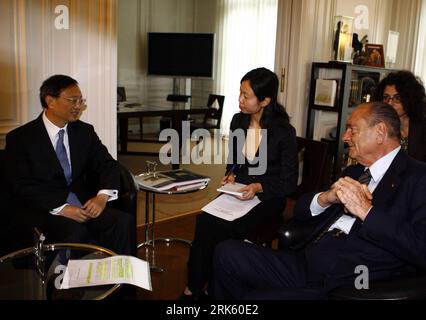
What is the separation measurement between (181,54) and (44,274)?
20.9ft

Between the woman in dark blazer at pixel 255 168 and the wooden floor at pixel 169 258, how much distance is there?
0.67 feet

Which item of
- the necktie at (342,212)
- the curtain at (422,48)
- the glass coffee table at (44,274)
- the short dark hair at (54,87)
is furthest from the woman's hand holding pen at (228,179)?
the curtain at (422,48)

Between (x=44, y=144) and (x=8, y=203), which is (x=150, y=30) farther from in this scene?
(x=8, y=203)

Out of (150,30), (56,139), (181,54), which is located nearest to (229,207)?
(56,139)

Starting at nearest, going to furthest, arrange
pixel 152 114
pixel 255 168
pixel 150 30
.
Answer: pixel 255 168
pixel 152 114
pixel 150 30

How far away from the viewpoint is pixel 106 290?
5.14 feet

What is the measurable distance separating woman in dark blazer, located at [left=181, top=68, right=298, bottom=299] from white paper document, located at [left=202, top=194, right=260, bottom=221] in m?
0.04

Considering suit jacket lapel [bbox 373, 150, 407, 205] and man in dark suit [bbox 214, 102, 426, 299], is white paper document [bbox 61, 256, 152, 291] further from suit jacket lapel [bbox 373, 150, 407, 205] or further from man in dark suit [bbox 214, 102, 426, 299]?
suit jacket lapel [bbox 373, 150, 407, 205]

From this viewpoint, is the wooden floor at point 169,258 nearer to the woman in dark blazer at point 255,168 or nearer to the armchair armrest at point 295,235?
the woman in dark blazer at point 255,168

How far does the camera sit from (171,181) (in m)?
2.61

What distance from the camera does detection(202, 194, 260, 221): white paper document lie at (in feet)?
7.30

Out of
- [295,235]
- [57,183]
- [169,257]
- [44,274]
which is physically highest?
[57,183]

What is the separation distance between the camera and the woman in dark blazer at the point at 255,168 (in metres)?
2.28
